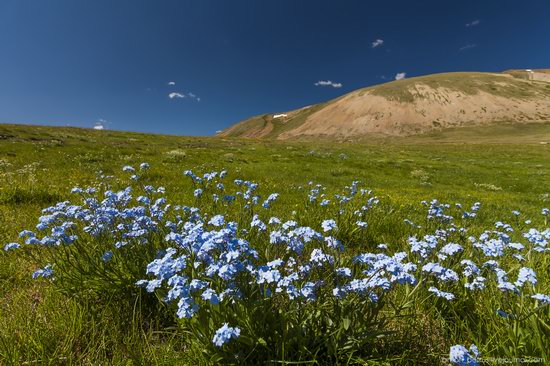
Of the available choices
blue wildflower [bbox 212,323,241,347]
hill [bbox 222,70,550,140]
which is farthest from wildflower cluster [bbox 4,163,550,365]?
hill [bbox 222,70,550,140]

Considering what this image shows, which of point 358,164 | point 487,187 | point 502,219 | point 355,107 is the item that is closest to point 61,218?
point 502,219

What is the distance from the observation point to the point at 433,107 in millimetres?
157500

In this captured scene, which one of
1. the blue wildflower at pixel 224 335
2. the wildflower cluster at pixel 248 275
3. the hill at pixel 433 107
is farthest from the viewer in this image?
the hill at pixel 433 107

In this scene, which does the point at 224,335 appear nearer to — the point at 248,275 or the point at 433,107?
the point at 248,275

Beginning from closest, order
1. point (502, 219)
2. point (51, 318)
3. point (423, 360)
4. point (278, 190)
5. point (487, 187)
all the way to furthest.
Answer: point (423, 360), point (51, 318), point (502, 219), point (278, 190), point (487, 187)

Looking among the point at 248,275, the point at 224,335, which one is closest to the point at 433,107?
the point at 248,275

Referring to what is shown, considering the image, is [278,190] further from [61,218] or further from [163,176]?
[61,218]

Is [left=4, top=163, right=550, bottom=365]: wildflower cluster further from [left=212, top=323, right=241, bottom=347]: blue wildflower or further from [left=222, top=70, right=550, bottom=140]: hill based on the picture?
[left=222, top=70, right=550, bottom=140]: hill

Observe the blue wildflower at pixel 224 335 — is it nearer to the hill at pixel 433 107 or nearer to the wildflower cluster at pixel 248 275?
the wildflower cluster at pixel 248 275

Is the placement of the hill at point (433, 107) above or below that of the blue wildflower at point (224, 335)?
above

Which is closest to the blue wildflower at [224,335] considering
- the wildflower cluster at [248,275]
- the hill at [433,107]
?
the wildflower cluster at [248,275]

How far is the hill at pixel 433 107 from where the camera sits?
140 m

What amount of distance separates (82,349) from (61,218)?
2.44 metres

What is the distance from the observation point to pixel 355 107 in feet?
582
